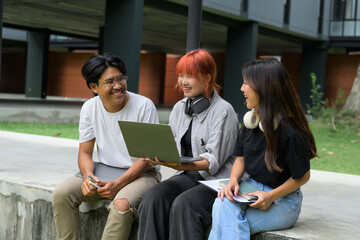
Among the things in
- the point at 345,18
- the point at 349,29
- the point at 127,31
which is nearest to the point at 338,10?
the point at 345,18

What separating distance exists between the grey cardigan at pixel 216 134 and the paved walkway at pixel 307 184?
0.64m

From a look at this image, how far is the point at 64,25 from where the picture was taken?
2262 centimetres

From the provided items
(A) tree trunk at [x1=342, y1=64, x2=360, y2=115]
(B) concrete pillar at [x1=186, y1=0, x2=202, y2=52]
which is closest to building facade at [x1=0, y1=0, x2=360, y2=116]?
(A) tree trunk at [x1=342, y1=64, x2=360, y2=115]

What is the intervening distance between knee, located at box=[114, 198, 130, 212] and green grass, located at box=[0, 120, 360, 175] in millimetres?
5204

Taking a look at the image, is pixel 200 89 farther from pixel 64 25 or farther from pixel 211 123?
pixel 64 25

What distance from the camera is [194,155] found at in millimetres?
3451

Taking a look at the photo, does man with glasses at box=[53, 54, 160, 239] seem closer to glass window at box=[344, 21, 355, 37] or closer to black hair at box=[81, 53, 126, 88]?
black hair at box=[81, 53, 126, 88]

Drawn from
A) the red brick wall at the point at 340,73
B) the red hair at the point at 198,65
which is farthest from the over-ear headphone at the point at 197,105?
the red brick wall at the point at 340,73

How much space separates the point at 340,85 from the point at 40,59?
1599 centimetres

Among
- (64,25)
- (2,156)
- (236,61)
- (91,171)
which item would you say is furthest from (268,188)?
(64,25)

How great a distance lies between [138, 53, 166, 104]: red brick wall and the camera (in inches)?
1261

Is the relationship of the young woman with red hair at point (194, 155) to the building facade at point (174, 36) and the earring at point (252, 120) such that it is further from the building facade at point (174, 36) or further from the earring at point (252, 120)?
the building facade at point (174, 36)

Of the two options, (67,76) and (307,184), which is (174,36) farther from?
(307,184)

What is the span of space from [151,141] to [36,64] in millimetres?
24448
